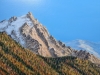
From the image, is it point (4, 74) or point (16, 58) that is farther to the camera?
point (16, 58)

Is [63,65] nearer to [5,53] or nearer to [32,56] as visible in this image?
[32,56]

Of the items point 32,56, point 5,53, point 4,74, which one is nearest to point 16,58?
point 5,53

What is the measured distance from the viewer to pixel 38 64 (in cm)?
16975

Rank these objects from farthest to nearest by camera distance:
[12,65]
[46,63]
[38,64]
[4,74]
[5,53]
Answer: [46,63], [38,64], [5,53], [12,65], [4,74]

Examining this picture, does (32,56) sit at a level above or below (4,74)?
above

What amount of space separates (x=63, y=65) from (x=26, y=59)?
Result: 29.4 meters

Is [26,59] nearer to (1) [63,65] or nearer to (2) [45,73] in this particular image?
(2) [45,73]

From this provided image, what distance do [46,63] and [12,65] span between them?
123ft

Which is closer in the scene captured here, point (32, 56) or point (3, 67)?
point (3, 67)

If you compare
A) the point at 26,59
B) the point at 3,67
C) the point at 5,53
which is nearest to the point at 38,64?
the point at 26,59

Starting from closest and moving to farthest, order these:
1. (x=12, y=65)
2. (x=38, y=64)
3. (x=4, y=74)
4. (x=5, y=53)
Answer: (x=4, y=74) < (x=12, y=65) < (x=5, y=53) < (x=38, y=64)

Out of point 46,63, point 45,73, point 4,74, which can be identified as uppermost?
point 46,63

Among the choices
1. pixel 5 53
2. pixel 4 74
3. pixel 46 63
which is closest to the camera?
pixel 4 74

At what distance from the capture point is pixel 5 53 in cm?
15800
